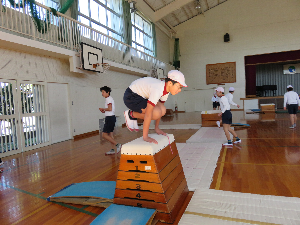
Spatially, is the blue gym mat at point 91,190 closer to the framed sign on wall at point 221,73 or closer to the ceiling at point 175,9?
the ceiling at point 175,9

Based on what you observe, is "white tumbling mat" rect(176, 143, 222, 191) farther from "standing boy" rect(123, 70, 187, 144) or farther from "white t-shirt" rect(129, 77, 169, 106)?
"white t-shirt" rect(129, 77, 169, 106)

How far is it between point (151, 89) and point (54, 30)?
5363mm

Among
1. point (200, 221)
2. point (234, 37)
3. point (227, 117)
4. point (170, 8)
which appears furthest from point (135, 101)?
point (234, 37)

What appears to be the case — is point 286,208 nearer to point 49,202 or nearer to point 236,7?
point 49,202

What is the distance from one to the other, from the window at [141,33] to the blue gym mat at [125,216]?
11.7m

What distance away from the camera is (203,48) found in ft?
56.7

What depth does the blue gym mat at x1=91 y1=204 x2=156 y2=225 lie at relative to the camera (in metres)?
1.74

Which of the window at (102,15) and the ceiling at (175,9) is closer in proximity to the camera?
the window at (102,15)

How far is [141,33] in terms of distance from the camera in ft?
44.1

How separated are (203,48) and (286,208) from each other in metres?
16.9

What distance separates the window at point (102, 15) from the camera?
8.59 metres

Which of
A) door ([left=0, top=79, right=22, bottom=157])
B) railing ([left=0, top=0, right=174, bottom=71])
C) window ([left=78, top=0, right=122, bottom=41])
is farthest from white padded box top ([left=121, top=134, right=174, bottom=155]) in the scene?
window ([left=78, top=0, right=122, bottom=41])

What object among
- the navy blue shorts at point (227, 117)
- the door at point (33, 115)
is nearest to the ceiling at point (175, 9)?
the door at point (33, 115)

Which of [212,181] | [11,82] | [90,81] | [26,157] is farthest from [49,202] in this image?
[90,81]
